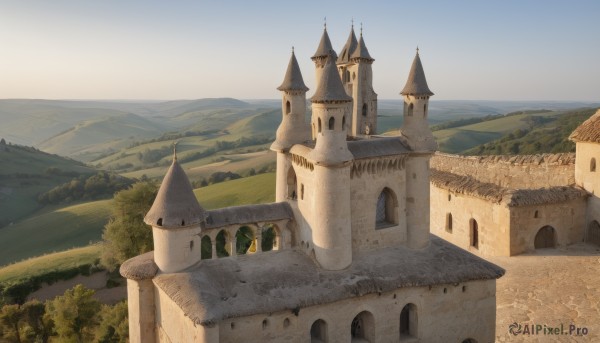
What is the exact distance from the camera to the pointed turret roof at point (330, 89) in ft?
64.1

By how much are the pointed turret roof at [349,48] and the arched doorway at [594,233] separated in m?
20.1

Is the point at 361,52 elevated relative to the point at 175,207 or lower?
elevated

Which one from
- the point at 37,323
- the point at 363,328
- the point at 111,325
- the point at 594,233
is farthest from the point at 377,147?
the point at 37,323

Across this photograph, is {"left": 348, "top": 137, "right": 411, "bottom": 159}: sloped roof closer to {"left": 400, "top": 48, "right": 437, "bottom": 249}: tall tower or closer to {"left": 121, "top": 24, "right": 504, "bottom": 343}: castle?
{"left": 121, "top": 24, "right": 504, "bottom": 343}: castle

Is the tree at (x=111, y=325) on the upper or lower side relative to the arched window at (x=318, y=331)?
lower

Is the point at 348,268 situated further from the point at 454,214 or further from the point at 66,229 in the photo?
the point at 66,229

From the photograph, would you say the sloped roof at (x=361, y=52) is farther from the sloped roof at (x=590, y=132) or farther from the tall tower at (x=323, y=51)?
the sloped roof at (x=590, y=132)

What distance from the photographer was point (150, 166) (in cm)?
14288

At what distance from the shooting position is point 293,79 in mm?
22609

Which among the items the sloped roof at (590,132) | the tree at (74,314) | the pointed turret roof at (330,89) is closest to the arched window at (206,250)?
the tree at (74,314)

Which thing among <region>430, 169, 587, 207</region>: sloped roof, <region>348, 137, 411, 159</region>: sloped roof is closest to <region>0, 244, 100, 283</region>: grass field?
<region>348, 137, 411, 159</region>: sloped roof

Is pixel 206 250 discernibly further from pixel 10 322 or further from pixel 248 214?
pixel 248 214

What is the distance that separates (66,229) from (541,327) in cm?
5523

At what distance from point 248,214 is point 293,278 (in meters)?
4.05
